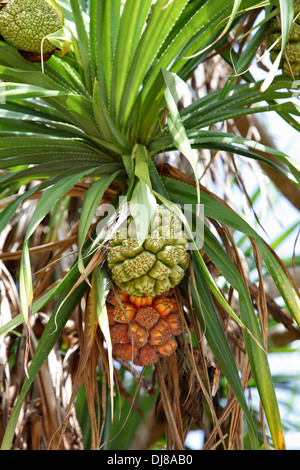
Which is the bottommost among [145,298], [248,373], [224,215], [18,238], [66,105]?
[248,373]

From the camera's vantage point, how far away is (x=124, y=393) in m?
1.79

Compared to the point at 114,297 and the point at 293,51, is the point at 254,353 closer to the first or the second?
the point at 114,297

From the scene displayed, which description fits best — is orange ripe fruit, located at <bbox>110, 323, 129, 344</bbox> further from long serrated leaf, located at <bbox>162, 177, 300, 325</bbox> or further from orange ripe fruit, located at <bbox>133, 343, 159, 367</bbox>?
long serrated leaf, located at <bbox>162, 177, 300, 325</bbox>

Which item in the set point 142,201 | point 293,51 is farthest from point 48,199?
point 293,51

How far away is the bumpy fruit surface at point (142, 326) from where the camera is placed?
3.49 feet

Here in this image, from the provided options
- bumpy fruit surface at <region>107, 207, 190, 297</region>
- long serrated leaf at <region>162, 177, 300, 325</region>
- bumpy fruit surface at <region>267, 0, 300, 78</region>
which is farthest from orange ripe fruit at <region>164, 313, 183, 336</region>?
bumpy fruit surface at <region>267, 0, 300, 78</region>

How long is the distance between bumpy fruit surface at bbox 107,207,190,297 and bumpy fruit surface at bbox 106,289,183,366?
0.21 feet

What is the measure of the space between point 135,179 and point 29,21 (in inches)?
14.3

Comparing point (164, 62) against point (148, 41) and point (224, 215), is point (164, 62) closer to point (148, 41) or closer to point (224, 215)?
point (148, 41)

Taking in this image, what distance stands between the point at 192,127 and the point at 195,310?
405 millimetres

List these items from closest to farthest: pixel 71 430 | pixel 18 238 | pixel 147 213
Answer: pixel 147 213 → pixel 71 430 → pixel 18 238

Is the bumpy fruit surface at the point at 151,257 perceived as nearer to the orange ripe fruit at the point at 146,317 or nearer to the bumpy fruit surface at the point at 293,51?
the orange ripe fruit at the point at 146,317

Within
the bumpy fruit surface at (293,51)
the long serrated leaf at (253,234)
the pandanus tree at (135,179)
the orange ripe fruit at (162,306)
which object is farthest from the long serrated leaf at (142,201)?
the bumpy fruit surface at (293,51)

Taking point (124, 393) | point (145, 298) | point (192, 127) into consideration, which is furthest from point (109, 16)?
point (124, 393)
